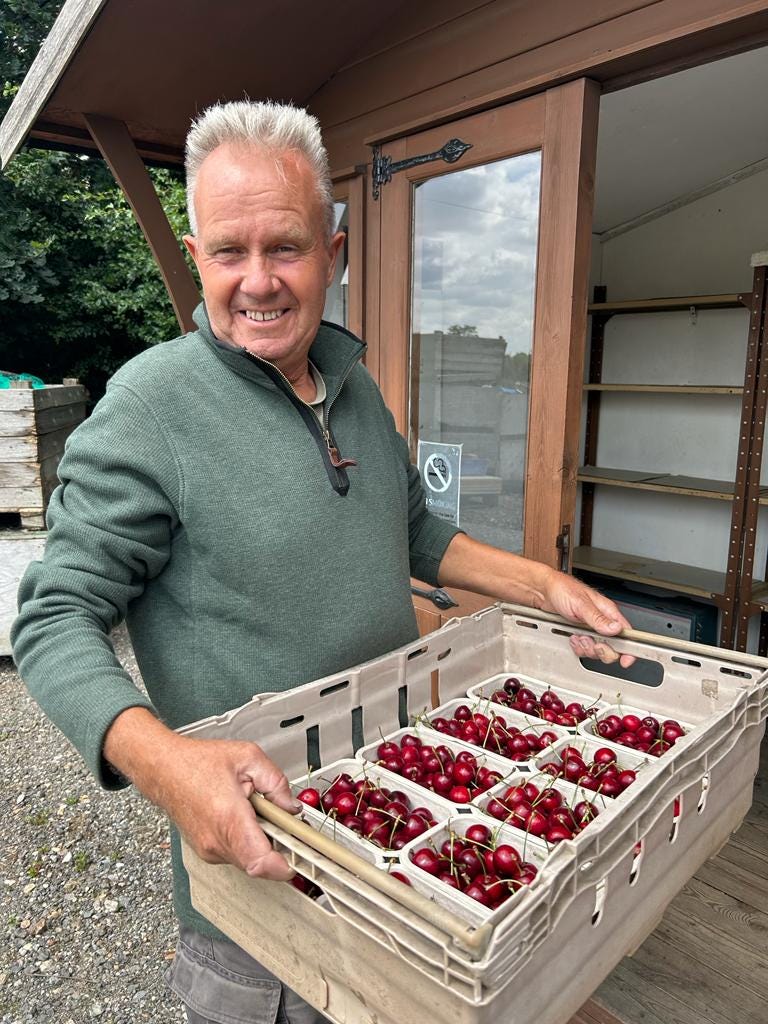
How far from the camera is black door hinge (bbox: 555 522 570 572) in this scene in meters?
2.47

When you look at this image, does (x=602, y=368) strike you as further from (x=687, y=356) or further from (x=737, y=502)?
(x=737, y=502)

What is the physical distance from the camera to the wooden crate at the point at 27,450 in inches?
173

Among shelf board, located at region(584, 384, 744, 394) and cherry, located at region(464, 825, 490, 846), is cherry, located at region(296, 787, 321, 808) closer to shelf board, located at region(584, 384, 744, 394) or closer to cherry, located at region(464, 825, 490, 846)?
cherry, located at region(464, 825, 490, 846)

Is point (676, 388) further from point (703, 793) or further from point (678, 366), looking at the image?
point (703, 793)

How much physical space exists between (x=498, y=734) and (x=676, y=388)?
3190 mm

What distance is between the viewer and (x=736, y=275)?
4.18 metres

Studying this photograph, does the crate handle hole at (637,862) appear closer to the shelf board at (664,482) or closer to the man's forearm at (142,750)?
the man's forearm at (142,750)

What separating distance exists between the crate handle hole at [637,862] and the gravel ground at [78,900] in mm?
1934

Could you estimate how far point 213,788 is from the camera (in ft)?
2.81

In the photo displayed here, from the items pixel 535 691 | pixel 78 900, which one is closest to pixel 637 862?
pixel 535 691

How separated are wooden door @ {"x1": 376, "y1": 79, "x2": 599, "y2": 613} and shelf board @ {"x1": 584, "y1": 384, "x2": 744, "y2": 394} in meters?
1.75

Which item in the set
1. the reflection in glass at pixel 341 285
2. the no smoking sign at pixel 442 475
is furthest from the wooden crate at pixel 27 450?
the no smoking sign at pixel 442 475

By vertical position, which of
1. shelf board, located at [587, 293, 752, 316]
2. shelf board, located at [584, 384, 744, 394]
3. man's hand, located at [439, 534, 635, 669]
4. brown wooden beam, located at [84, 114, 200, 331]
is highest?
brown wooden beam, located at [84, 114, 200, 331]

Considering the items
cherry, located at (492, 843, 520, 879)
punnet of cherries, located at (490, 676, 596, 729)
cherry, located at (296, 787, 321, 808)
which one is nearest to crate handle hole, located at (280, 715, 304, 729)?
cherry, located at (296, 787, 321, 808)
